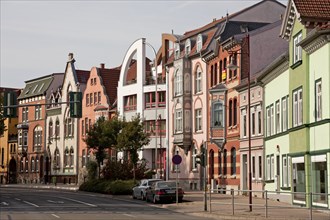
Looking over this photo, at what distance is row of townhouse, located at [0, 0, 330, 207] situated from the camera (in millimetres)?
32281

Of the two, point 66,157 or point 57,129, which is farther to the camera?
point 57,129

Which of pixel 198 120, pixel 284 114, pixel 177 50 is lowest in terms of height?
pixel 284 114

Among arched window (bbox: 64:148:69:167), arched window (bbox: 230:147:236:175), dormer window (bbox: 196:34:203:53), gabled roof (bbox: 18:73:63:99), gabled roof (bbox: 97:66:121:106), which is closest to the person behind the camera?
arched window (bbox: 230:147:236:175)

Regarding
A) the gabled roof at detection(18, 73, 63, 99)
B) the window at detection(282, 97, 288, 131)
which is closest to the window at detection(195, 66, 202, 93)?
the window at detection(282, 97, 288, 131)

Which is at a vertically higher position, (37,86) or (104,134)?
(37,86)

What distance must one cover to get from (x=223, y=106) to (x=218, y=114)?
115 cm

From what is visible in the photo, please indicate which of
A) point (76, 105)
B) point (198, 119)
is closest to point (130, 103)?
point (198, 119)

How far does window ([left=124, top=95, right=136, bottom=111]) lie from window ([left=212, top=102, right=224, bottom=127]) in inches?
888

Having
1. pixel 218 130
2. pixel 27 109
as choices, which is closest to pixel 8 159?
pixel 27 109

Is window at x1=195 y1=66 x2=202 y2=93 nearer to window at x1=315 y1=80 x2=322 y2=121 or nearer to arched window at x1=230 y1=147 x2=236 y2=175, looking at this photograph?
arched window at x1=230 y1=147 x2=236 y2=175

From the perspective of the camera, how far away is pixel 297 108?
115 feet

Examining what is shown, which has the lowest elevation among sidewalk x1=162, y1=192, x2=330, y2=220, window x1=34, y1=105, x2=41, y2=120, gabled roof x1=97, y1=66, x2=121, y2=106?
sidewalk x1=162, y1=192, x2=330, y2=220

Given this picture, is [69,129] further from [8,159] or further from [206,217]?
[206,217]

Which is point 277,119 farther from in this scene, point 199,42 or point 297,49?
point 199,42
